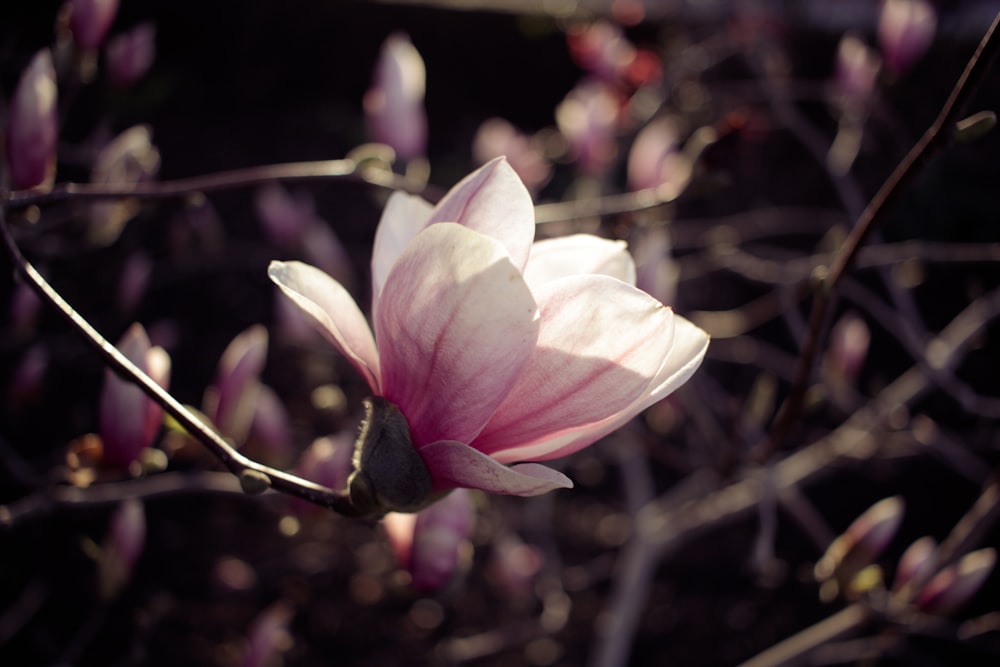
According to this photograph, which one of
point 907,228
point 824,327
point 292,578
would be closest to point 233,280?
point 292,578

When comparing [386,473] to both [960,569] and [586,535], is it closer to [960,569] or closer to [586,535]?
[960,569]

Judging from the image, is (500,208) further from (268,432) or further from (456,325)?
(268,432)

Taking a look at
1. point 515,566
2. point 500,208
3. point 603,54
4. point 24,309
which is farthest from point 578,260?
point 603,54

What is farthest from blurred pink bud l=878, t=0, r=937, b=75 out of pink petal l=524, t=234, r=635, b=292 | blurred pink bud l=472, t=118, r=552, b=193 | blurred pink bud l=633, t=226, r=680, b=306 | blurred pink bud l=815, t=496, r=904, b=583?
pink petal l=524, t=234, r=635, b=292

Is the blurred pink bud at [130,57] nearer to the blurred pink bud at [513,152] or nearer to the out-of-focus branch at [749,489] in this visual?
the blurred pink bud at [513,152]

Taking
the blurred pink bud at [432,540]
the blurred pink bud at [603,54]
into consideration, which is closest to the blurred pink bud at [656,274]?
the blurred pink bud at [432,540]

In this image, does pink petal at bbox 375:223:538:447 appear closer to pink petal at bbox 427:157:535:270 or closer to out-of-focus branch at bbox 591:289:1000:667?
pink petal at bbox 427:157:535:270
